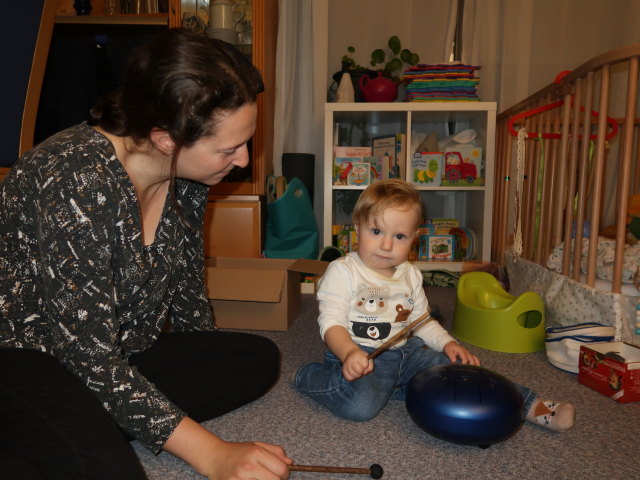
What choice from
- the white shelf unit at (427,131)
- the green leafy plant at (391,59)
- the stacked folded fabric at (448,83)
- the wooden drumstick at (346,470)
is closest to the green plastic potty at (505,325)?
the white shelf unit at (427,131)

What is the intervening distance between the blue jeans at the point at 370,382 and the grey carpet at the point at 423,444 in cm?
3

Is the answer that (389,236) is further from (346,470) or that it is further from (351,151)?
(351,151)

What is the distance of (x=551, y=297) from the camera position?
1.53m

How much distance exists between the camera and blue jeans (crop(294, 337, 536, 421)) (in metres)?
1.03

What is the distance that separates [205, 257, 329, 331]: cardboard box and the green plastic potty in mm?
535

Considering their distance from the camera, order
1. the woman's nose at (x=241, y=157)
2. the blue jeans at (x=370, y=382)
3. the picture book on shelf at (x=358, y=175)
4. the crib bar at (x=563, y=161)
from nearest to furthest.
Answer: the woman's nose at (x=241, y=157)
the blue jeans at (x=370, y=382)
the crib bar at (x=563, y=161)
the picture book on shelf at (x=358, y=175)

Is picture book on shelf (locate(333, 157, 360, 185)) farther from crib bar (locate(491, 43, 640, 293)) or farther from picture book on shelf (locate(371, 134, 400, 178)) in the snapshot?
crib bar (locate(491, 43, 640, 293))

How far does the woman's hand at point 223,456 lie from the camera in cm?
67

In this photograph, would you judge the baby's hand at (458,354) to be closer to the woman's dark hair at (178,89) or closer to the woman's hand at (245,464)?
the woman's hand at (245,464)

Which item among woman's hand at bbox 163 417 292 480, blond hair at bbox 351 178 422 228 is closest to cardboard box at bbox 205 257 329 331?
blond hair at bbox 351 178 422 228

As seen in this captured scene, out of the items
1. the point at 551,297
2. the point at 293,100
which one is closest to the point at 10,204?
the point at 551,297

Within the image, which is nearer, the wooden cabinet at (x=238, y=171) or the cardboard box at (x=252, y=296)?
the cardboard box at (x=252, y=296)

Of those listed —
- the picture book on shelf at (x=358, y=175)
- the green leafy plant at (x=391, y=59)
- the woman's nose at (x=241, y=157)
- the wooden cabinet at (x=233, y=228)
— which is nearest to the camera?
the woman's nose at (x=241, y=157)

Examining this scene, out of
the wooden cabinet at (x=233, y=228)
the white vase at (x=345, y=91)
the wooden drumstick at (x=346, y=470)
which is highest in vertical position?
the white vase at (x=345, y=91)
